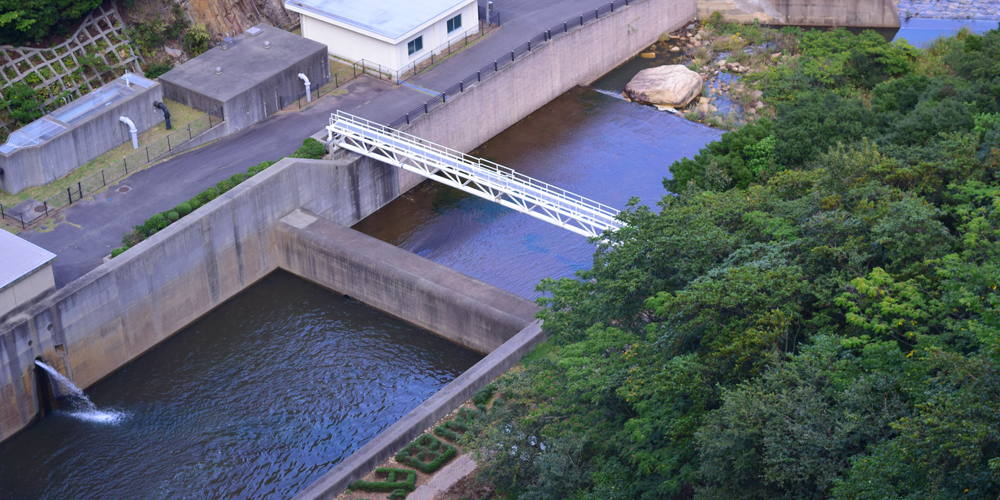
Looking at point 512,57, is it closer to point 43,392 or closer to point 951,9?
point 43,392

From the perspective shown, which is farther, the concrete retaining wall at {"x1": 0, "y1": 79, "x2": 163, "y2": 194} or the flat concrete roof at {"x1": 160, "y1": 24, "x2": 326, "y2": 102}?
the flat concrete roof at {"x1": 160, "y1": 24, "x2": 326, "y2": 102}

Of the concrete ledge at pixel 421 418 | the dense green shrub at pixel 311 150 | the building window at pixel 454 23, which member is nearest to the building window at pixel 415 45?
the building window at pixel 454 23

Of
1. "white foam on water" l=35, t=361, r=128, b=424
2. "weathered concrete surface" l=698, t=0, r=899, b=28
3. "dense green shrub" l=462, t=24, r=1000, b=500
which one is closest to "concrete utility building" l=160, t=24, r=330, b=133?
"white foam on water" l=35, t=361, r=128, b=424

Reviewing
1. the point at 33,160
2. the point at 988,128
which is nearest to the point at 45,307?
the point at 33,160

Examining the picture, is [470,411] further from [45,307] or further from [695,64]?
[695,64]

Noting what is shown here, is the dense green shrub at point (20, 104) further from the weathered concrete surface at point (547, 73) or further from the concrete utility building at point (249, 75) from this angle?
the weathered concrete surface at point (547, 73)

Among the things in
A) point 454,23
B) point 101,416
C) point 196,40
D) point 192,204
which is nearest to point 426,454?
point 101,416

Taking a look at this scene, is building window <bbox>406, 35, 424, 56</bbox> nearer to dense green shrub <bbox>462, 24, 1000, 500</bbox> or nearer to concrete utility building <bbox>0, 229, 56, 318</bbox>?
concrete utility building <bbox>0, 229, 56, 318</bbox>

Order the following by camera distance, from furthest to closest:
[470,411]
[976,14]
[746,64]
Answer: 1. [976,14]
2. [746,64]
3. [470,411]
